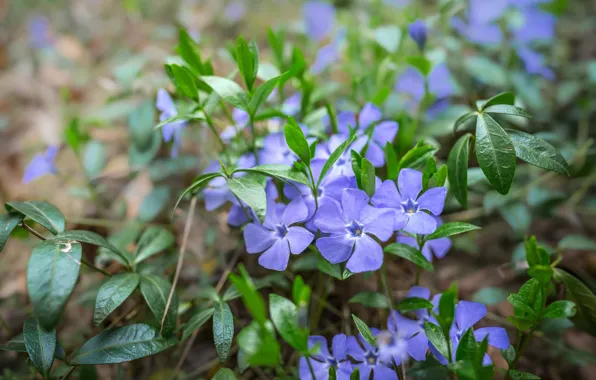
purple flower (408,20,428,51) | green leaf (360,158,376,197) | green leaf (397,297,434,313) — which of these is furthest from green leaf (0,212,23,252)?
purple flower (408,20,428,51)

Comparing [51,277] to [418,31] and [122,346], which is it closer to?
[122,346]

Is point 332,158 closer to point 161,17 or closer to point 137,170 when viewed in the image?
point 137,170

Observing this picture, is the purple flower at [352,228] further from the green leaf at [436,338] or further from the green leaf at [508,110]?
the green leaf at [508,110]

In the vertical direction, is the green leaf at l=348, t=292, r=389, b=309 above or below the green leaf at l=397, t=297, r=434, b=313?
below

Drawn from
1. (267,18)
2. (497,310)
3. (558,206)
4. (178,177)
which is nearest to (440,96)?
(558,206)

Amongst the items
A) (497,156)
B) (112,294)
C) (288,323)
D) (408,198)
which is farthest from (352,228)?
(112,294)

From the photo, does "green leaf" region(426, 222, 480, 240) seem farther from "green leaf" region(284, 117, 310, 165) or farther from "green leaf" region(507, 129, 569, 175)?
"green leaf" region(284, 117, 310, 165)
